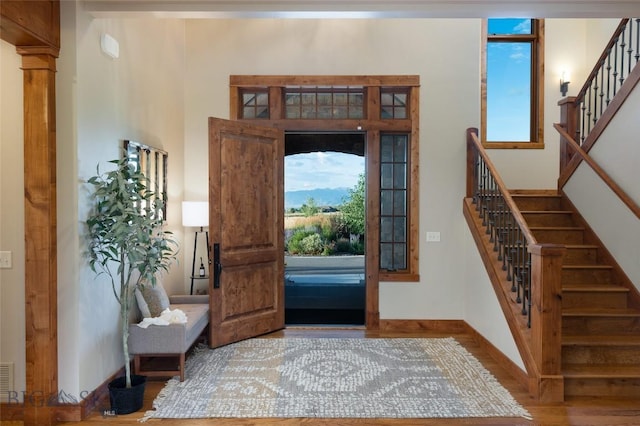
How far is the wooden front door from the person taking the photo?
4727mm

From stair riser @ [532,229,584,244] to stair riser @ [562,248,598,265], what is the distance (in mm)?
203

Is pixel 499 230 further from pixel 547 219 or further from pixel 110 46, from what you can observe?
pixel 110 46

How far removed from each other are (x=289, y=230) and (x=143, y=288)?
6411mm

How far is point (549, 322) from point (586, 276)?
A: 1.52 metres

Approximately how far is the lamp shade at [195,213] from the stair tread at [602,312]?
3783mm

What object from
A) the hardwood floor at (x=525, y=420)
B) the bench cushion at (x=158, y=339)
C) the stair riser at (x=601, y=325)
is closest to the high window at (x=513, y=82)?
the stair riser at (x=601, y=325)

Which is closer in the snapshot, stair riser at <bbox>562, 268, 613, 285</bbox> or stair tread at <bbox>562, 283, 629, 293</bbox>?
stair tread at <bbox>562, 283, 629, 293</bbox>

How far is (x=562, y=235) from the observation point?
5.00m

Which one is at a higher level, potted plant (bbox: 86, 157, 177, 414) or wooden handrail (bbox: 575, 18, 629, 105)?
wooden handrail (bbox: 575, 18, 629, 105)

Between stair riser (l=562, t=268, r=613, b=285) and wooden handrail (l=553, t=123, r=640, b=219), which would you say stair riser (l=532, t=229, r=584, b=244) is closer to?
stair riser (l=562, t=268, r=613, b=285)

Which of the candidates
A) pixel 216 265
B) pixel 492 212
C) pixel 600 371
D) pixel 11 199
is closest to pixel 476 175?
pixel 492 212

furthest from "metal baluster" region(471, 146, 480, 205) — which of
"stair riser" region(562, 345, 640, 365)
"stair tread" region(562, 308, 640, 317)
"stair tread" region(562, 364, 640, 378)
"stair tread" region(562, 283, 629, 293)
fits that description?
"stair tread" region(562, 364, 640, 378)

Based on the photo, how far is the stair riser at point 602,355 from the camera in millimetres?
3775

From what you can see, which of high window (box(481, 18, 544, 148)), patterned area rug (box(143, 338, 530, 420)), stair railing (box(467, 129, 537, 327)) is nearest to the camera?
patterned area rug (box(143, 338, 530, 420))
